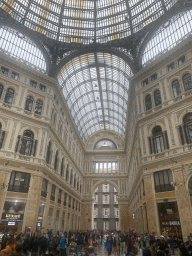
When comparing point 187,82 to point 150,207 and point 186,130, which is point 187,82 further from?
point 150,207

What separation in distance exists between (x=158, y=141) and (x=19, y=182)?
17046mm

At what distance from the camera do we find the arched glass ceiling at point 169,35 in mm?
25109

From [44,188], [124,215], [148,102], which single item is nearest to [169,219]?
[148,102]

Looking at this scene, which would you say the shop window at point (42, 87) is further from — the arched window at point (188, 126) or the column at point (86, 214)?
the column at point (86, 214)

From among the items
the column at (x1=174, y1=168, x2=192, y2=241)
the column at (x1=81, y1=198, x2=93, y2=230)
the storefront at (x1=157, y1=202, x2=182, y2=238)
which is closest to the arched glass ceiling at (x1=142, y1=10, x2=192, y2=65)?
the column at (x1=174, y1=168, x2=192, y2=241)

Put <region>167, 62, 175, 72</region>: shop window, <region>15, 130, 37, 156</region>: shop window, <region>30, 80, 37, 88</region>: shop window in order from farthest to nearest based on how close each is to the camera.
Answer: <region>30, 80, 37, 88</region>: shop window → <region>167, 62, 175, 72</region>: shop window → <region>15, 130, 37, 156</region>: shop window

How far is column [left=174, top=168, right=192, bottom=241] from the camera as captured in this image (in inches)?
694

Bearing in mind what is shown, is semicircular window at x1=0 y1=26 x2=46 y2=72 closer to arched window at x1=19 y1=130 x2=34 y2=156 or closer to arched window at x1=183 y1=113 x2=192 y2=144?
arched window at x1=19 y1=130 x2=34 y2=156

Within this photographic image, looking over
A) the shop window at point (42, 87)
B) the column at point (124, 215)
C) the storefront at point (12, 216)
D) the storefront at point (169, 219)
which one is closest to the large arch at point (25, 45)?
the shop window at point (42, 87)

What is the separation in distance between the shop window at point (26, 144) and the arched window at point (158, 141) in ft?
48.7

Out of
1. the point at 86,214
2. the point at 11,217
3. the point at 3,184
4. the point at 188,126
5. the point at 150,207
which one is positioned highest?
the point at 188,126

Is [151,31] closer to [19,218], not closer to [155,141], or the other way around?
[155,141]

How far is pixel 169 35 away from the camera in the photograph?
88.5 feet

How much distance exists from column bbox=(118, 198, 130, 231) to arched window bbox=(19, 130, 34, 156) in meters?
32.4
